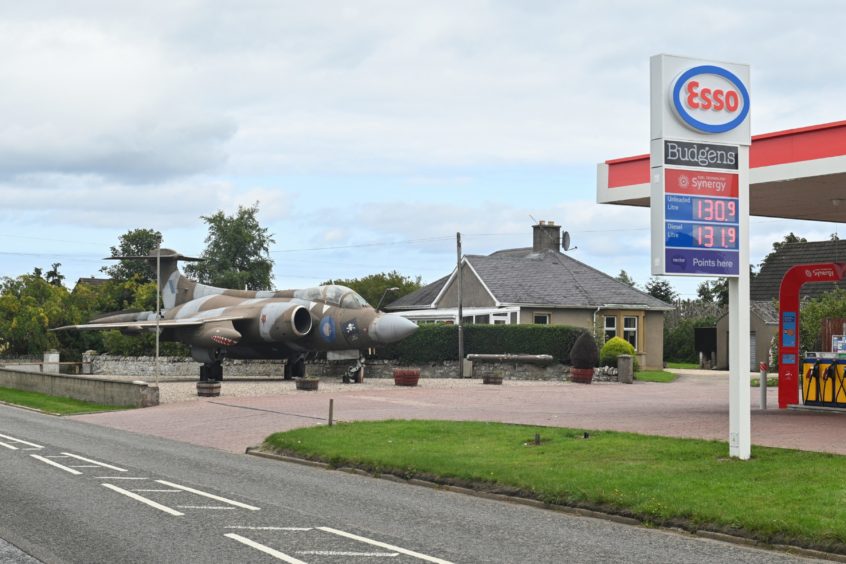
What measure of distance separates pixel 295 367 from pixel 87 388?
37.5 feet

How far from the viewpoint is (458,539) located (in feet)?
36.0

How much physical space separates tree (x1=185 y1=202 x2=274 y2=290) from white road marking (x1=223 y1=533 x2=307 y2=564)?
78.9 m

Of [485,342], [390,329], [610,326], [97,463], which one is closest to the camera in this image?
[97,463]

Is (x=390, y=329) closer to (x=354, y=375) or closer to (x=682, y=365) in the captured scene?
(x=354, y=375)

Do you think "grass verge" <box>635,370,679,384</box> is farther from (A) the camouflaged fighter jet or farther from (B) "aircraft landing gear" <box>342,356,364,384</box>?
(B) "aircraft landing gear" <box>342,356,364,384</box>

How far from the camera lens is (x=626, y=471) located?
15.0 m

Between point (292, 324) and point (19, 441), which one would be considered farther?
point (292, 324)

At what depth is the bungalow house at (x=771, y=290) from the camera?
55.6m

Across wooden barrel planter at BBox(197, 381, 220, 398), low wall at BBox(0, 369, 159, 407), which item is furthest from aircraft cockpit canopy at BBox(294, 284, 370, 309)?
low wall at BBox(0, 369, 159, 407)

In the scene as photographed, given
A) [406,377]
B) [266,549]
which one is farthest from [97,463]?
[406,377]

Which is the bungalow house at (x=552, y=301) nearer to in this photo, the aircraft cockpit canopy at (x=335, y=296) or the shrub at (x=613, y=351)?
the shrub at (x=613, y=351)

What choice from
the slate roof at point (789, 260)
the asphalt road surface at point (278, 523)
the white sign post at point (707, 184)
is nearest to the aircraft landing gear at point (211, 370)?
the asphalt road surface at point (278, 523)

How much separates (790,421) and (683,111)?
9.49 metres

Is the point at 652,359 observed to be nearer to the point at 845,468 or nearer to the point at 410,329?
the point at 410,329
